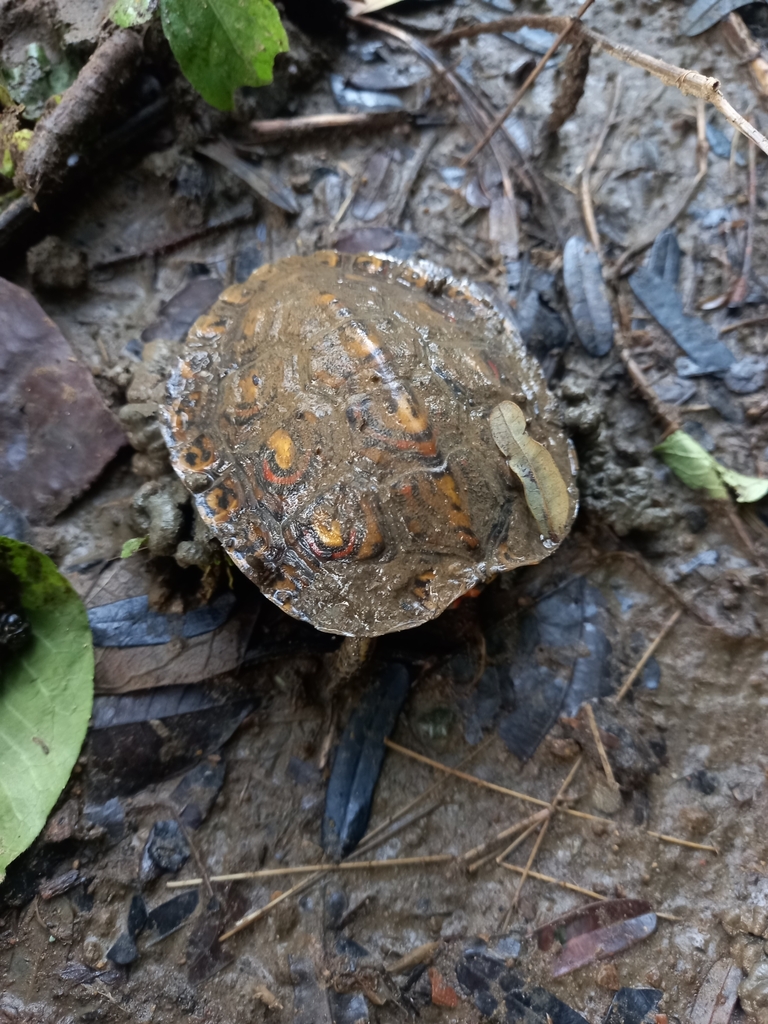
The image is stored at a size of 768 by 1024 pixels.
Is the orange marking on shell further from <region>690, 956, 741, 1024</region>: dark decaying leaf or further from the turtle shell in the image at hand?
<region>690, 956, 741, 1024</region>: dark decaying leaf

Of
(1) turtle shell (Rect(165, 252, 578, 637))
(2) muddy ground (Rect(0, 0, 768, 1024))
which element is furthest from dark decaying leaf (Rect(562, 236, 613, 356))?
(1) turtle shell (Rect(165, 252, 578, 637))

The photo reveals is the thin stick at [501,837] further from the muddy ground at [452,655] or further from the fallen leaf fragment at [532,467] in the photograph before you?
the fallen leaf fragment at [532,467]

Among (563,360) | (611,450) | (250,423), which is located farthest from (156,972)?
(563,360)

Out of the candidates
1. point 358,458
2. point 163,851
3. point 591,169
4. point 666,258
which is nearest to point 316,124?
point 591,169

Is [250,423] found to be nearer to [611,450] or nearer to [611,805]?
[611,450]

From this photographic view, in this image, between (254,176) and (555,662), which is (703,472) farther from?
(254,176)

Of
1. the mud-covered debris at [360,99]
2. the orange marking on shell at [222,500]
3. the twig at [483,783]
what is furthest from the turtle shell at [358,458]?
the mud-covered debris at [360,99]

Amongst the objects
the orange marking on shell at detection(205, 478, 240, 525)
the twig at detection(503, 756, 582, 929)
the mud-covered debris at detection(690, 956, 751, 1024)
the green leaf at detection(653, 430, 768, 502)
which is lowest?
the mud-covered debris at detection(690, 956, 751, 1024)
